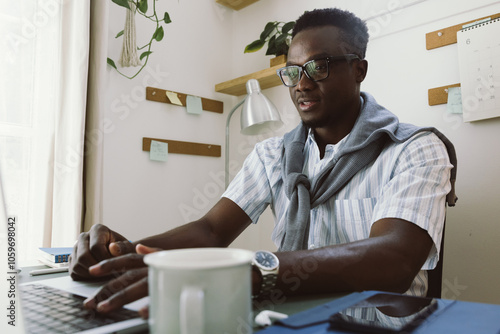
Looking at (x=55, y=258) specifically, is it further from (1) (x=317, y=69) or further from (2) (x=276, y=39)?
(2) (x=276, y=39)

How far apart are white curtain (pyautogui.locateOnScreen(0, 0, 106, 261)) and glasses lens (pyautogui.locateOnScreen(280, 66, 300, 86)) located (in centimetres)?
92

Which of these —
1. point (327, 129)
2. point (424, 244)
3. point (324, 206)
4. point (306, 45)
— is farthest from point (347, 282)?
point (306, 45)

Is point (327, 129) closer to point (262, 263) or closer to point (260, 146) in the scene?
point (260, 146)

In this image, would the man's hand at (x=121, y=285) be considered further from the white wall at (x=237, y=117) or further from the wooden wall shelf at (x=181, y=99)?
the wooden wall shelf at (x=181, y=99)

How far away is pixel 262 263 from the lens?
581 mm

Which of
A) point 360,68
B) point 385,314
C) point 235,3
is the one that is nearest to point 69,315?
point 385,314

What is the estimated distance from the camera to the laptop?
359 millimetres

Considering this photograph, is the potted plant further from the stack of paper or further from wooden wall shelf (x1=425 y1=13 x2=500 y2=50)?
the stack of paper

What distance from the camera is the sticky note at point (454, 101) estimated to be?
1356 mm

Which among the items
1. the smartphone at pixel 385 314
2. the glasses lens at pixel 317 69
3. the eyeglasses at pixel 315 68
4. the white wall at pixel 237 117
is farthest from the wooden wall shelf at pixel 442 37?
the smartphone at pixel 385 314

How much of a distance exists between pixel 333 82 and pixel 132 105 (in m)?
1.20

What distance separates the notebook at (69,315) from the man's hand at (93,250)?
0.07 metres

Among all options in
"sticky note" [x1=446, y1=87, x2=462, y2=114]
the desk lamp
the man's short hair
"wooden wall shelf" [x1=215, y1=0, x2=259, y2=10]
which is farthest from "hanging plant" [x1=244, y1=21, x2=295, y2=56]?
"sticky note" [x1=446, y1=87, x2=462, y2=114]

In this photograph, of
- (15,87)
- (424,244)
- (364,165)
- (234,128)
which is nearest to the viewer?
(424,244)
